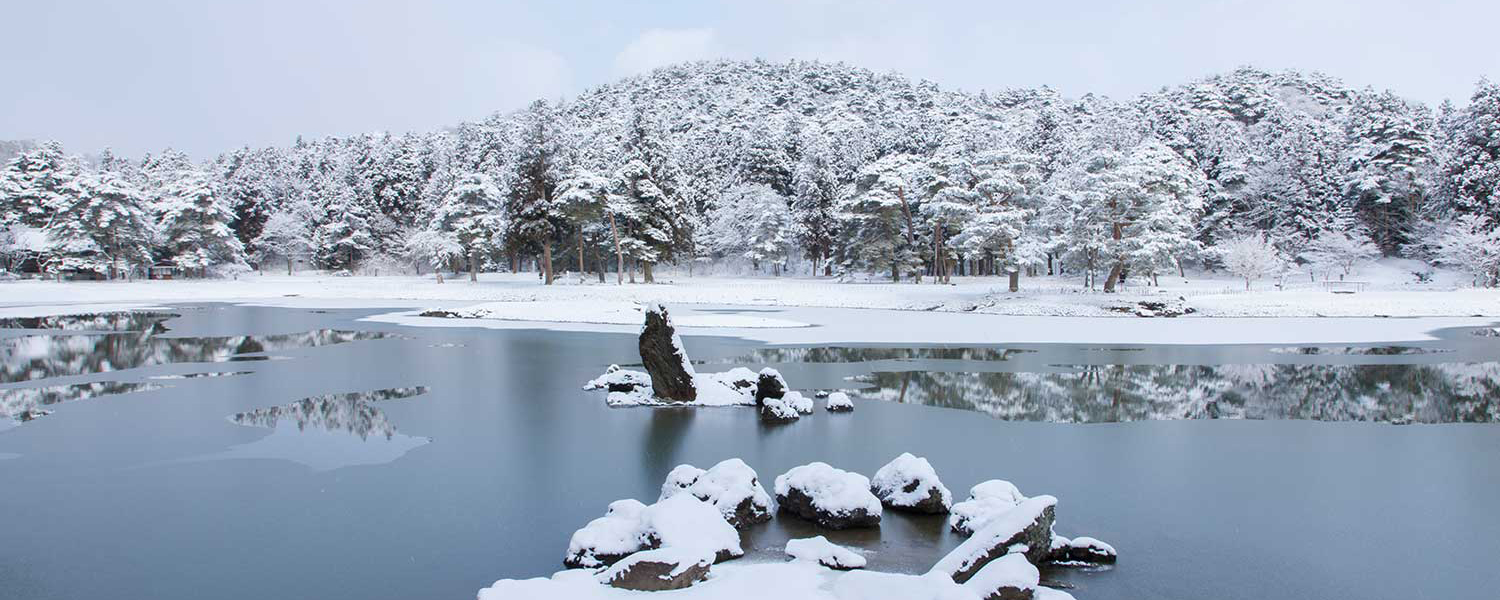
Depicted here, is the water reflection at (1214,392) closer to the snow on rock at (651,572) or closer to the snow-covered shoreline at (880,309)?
the snow-covered shoreline at (880,309)

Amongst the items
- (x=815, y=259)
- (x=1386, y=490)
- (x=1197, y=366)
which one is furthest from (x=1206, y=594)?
(x=815, y=259)

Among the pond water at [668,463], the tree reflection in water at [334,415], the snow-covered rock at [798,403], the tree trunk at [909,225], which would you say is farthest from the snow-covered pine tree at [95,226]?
the snow-covered rock at [798,403]

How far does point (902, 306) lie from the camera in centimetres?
3897

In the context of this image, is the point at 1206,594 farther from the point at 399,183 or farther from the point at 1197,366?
A: the point at 399,183

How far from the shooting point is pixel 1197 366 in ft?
62.0

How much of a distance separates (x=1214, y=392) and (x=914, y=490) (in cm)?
956

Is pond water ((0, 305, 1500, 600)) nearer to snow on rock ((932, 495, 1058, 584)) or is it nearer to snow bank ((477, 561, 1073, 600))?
snow on rock ((932, 495, 1058, 584))

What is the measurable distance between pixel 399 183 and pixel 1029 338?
61.1 metres

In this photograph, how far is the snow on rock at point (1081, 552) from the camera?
22.2 feet

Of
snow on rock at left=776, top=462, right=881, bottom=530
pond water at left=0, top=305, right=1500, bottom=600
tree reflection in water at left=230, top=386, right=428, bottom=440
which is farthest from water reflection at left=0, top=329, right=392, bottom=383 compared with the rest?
snow on rock at left=776, top=462, right=881, bottom=530

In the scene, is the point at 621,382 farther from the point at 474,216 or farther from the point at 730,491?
the point at 474,216

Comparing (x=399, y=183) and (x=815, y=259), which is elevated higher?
(x=399, y=183)

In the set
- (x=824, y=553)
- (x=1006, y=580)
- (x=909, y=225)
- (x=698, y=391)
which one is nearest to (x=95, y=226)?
(x=909, y=225)

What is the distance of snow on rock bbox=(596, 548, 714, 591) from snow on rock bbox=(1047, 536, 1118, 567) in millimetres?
2871
